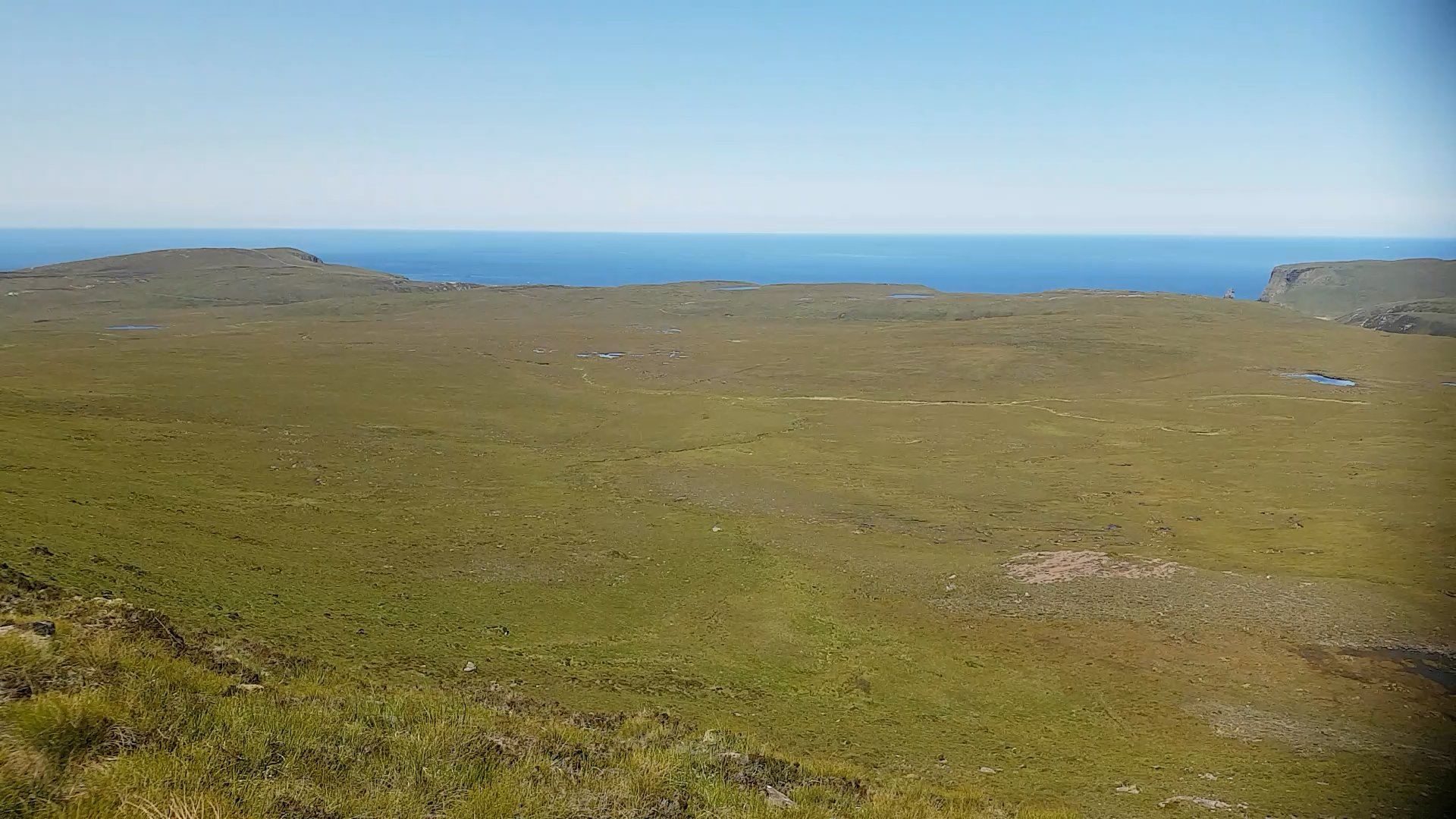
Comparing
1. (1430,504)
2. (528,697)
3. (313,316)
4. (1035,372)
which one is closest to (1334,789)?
(1430,504)

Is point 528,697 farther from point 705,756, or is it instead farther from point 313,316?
point 313,316

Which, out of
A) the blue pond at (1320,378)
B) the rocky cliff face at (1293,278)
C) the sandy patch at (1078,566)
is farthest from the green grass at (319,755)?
the rocky cliff face at (1293,278)

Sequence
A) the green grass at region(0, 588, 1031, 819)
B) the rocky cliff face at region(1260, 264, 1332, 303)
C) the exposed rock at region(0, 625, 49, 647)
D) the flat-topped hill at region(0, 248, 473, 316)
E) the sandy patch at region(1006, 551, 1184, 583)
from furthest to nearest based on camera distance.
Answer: the rocky cliff face at region(1260, 264, 1332, 303) → the flat-topped hill at region(0, 248, 473, 316) → the sandy patch at region(1006, 551, 1184, 583) → the exposed rock at region(0, 625, 49, 647) → the green grass at region(0, 588, 1031, 819)

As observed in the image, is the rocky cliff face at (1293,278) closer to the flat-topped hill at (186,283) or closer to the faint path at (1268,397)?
the faint path at (1268,397)

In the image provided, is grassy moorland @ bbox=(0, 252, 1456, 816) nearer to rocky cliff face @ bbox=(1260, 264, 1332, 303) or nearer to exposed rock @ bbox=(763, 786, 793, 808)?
exposed rock @ bbox=(763, 786, 793, 808)

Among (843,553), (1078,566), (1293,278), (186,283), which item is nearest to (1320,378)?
(1078,566)

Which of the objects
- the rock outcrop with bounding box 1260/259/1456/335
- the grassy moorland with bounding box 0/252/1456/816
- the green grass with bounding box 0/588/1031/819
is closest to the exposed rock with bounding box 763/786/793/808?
the green grass with bounding box 0/588/1031/819

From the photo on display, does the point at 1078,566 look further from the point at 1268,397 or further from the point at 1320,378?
the point at 1320,378
